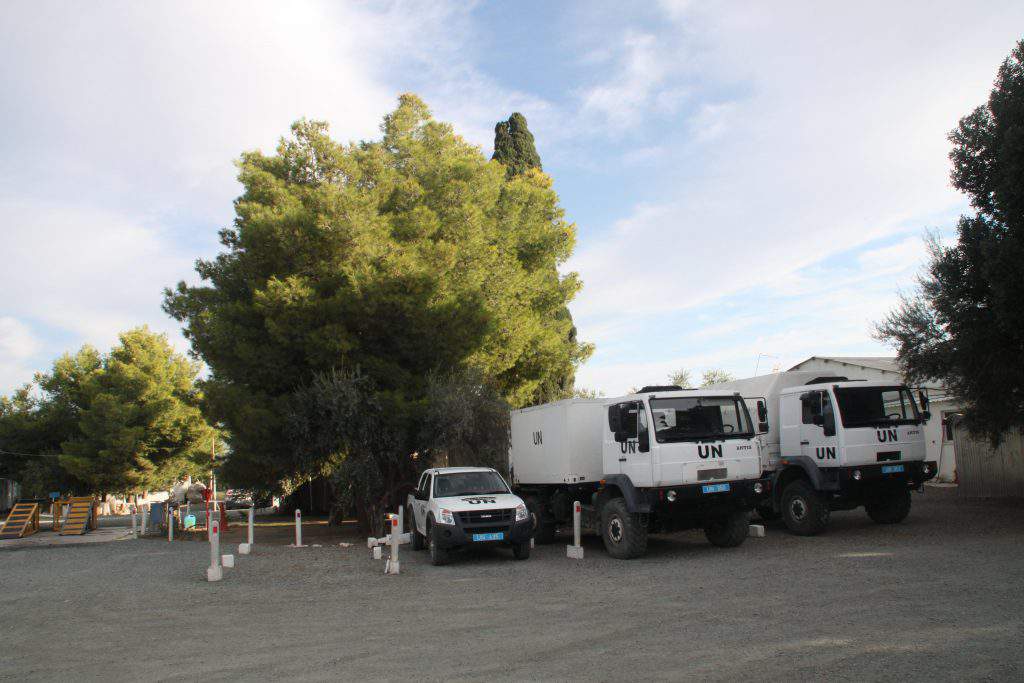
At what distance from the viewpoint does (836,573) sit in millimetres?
10484

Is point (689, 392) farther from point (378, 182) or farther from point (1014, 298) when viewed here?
point (378, 182)

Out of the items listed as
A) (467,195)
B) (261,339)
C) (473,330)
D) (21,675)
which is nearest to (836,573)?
(21,675)

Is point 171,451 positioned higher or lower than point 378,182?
lower

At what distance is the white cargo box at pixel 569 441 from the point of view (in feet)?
49.5

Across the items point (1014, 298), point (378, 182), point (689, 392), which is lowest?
point (689, 392)

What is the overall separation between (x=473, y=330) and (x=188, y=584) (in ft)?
34.6

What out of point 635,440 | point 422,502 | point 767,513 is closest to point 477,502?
point 422,502

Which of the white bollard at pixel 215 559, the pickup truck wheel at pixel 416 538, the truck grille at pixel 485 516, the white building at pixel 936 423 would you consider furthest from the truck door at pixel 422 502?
the white building at pixel 936 423

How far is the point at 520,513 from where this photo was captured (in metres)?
13.9

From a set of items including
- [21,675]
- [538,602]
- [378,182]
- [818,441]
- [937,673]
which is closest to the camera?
[937,673]

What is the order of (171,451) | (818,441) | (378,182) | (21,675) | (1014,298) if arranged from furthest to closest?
1. (171,451)
2. (378,182)
3. (818,441)
4. (1014,298)
5. (21,675)

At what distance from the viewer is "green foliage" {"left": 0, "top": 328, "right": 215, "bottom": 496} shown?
44.4 meters

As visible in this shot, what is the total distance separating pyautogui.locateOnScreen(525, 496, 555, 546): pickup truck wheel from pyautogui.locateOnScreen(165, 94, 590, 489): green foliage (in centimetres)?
525

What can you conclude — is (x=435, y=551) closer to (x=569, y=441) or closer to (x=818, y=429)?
(x=569, y=441)
